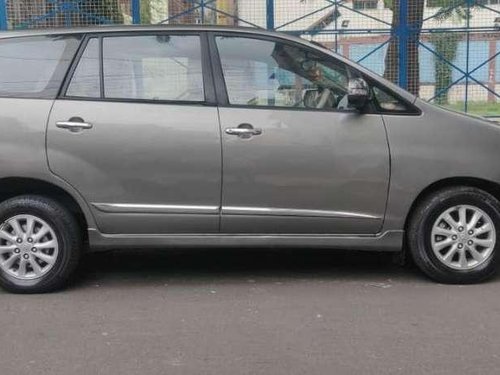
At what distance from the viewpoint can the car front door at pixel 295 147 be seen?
4824 mm

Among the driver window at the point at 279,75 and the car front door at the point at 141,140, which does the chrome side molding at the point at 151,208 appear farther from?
the driver window at the point at 279,75

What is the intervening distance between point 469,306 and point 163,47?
2.82 metres

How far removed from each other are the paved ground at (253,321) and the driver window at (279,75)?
1388 millimetres

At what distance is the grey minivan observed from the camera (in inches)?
189

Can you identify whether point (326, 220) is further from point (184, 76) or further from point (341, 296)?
point (184, 76)

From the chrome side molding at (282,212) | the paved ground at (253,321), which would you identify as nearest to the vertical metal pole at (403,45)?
the paved ground at (253,321)

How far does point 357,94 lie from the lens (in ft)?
15.6

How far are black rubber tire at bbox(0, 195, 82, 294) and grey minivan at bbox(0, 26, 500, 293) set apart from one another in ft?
0.04

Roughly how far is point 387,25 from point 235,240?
839cm

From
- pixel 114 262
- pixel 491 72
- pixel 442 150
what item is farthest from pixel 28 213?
pixel 491 72

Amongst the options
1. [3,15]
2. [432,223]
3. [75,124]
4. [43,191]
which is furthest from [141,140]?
[3,15]

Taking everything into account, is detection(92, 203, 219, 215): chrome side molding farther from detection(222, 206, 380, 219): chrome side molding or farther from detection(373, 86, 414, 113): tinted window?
detection(373, 86, 414, 113): tinted window

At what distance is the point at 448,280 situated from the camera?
16.6ft

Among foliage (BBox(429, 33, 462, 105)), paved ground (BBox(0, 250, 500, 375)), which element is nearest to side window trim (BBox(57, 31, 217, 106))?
paved ground (BBox(0, 250, 500, 375))
